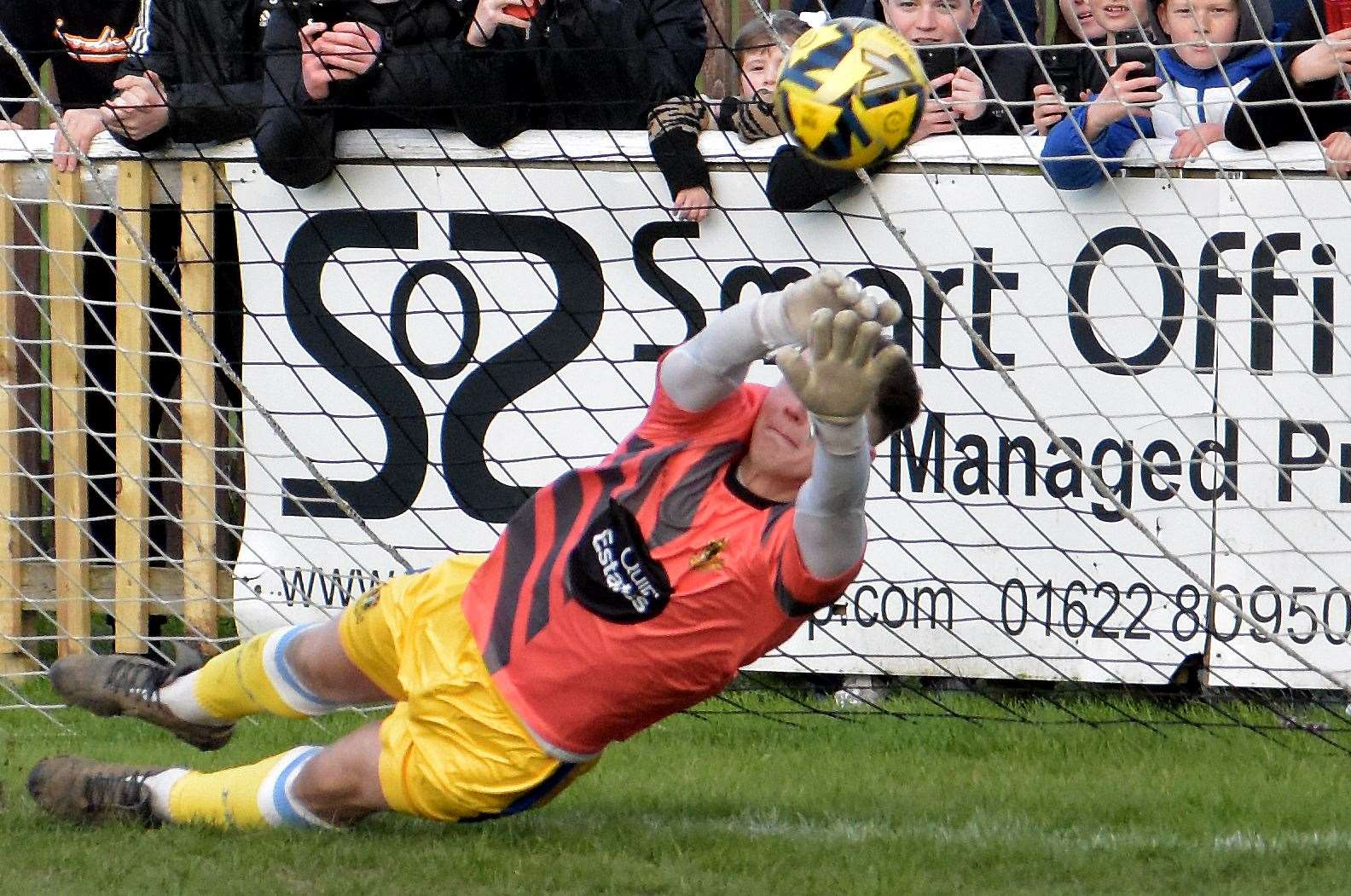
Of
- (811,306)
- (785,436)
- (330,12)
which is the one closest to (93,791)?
(785,436)

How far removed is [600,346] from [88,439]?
1763 millimetres

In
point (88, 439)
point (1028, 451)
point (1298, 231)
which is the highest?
point (1298, 231)

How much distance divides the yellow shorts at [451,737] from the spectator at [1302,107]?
2630 millimetres

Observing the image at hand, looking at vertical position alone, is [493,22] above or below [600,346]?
above

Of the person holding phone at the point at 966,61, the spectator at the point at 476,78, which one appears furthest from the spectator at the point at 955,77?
the spectator at the point at 476,78

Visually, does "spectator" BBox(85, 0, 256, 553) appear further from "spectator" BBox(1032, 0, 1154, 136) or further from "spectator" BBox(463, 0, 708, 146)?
"spectator" BBox(1032, 0, 1154, 136)

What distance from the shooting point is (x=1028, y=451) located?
16.9 feet

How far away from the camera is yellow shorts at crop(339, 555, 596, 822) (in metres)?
3.58

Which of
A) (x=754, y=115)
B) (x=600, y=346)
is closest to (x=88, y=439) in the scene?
(x=600, y=346)

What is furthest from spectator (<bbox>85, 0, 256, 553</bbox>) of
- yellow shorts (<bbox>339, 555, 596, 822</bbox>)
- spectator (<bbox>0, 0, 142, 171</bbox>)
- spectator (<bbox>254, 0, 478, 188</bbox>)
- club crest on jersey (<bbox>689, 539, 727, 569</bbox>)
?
club crest on jersey (<bbox>689, 539, 727, 569</bbox>)

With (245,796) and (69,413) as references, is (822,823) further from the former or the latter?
Answer: (69,413)

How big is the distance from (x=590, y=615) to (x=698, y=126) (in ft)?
6.78

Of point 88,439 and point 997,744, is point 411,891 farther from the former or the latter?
point 88,439

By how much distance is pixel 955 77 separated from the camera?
526 cm
